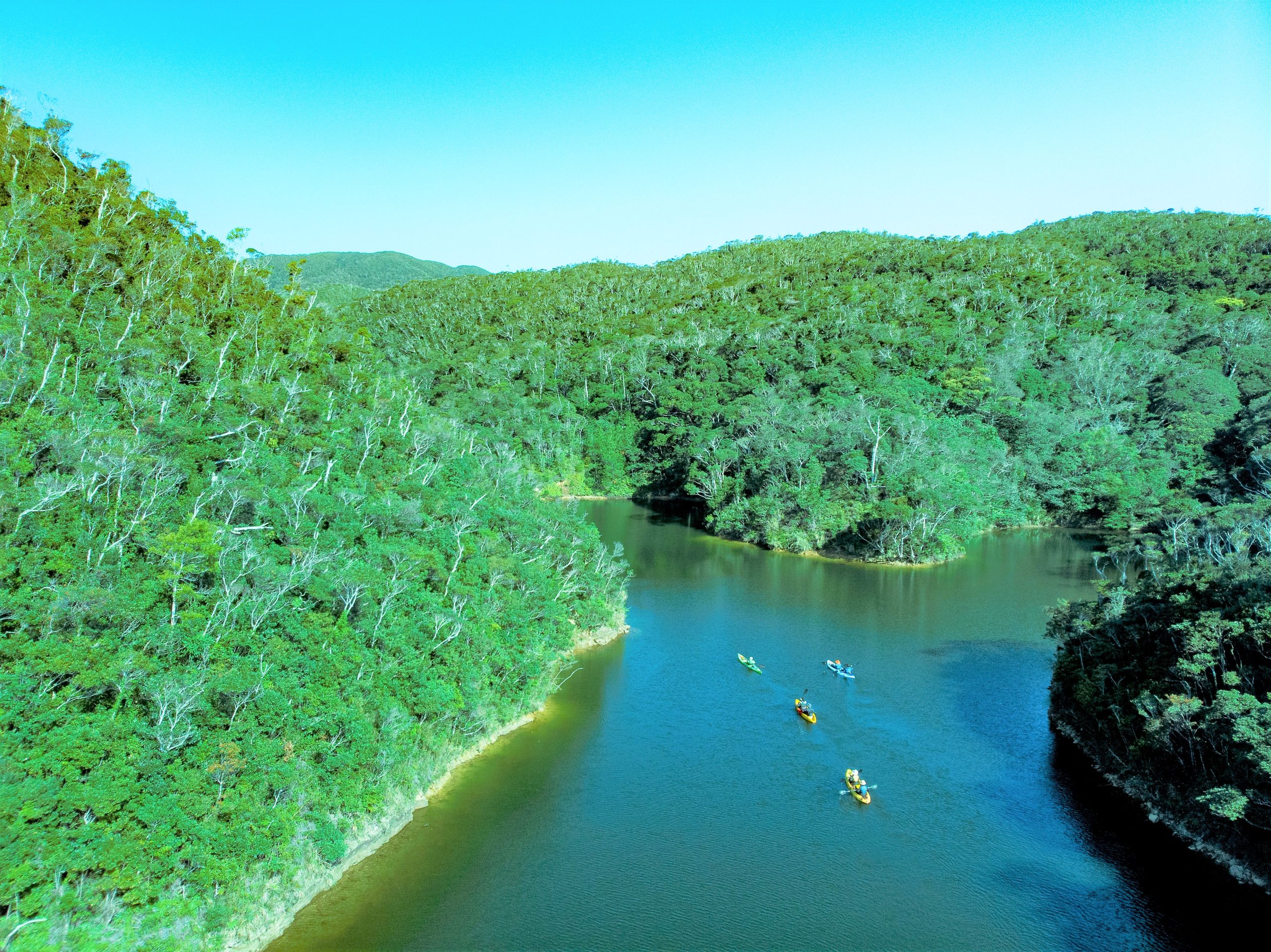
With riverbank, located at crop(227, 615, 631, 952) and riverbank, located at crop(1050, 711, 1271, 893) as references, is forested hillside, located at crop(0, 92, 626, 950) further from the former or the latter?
riverbank, located at crop(1050, 711, 1271, 893)

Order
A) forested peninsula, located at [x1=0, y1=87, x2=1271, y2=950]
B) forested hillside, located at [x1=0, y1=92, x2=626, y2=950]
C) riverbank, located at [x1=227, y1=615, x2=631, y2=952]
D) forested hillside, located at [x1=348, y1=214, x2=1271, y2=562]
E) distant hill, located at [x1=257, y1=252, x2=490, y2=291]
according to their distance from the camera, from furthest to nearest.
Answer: distant hill, located at [x1=257, y1=252, x2=490, y2=291] < forested hillside, located at [x1=348, y1=214, x2=1271, y2=562] < riverbank, located at [x1=227, y1=615, x2=631, y2=952] < forested peninsula, located at [x1=0, y1=87, x2=1271, y2=950] < forested hillside, located at [x1=0, y1=92, x2=626, y2=950]

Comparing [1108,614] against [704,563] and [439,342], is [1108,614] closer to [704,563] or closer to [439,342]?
[704,563]

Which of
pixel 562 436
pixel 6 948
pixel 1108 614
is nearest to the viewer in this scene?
pixel 6 948

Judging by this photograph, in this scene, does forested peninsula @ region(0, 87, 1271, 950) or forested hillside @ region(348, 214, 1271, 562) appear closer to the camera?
forested peninsula @ region(0, 87, 1271, 950)

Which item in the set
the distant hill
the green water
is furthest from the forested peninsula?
the distant hill

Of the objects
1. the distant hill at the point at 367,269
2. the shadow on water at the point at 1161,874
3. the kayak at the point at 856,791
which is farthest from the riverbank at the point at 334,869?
the distant hill at the point at 367,269

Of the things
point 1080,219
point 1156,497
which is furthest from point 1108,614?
point 1080,219
